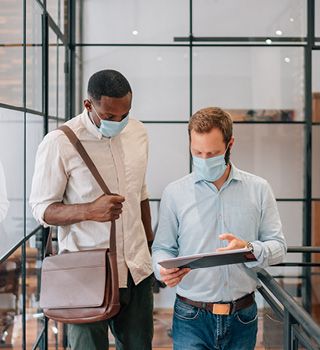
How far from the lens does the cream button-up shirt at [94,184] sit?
1.83 meters

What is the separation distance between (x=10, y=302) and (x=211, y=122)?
113 cm

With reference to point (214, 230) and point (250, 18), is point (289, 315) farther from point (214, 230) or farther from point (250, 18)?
point (250, 18)

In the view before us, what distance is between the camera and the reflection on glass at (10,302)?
6.97 ft

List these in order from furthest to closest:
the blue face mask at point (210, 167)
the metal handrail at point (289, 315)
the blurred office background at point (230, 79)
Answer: the blurred office background at point (230, 79)
the blue face mask at point (210, 167)
the metal handrail at point (289, 315)

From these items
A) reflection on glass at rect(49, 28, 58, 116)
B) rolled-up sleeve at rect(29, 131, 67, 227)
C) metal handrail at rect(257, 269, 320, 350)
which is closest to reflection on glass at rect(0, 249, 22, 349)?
rolled-up sleeve at rect(29, 131, 67, 227)

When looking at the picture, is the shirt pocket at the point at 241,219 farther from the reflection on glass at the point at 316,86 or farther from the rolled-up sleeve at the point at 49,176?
the reflection on glass at the point at 316,86

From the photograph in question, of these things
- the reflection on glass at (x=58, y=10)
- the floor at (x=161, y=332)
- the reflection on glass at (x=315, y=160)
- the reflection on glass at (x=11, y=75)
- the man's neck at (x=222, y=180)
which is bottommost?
the floor at (x=161, y=332)

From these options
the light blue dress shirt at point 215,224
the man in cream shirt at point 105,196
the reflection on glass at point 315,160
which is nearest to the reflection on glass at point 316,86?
the reflection on glass at point 315,160

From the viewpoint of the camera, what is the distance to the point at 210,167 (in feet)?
5.39

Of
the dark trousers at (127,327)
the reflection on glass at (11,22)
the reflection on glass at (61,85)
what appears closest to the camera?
the dark trousers at (127,327)

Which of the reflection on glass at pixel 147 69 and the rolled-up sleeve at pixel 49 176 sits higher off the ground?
the reflection on glass at pixel 147 69

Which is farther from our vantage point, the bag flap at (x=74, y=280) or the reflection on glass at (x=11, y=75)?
the reflection on glass at (x=11, y=75)

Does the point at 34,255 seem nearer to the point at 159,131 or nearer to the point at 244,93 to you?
the point at 159,131

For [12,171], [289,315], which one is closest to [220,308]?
[289,315]
